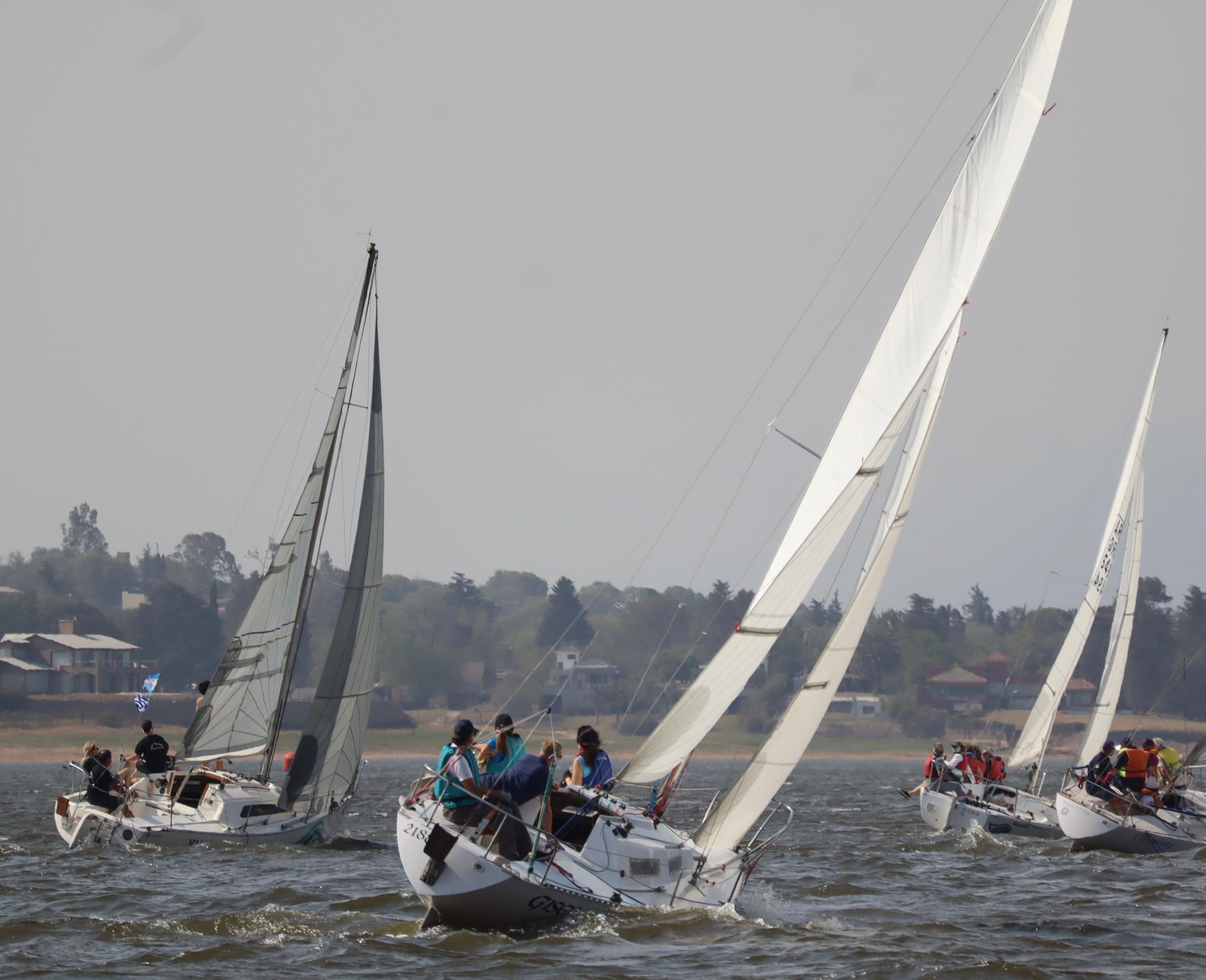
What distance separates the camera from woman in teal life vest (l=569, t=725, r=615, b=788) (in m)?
15.5

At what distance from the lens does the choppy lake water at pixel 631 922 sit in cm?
1327

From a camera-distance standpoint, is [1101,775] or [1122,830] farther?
[1101,775]

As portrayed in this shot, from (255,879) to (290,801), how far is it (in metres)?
5.05

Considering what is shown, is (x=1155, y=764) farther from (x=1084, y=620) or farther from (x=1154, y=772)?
(x=1084, y=620)

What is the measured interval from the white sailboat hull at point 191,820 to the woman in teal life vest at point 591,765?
9.19 metres

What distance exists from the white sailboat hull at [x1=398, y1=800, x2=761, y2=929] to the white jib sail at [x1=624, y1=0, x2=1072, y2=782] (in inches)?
34.9

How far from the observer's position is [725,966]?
43.4 ft

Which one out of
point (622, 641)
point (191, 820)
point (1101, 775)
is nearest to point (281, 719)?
point (191, 820)

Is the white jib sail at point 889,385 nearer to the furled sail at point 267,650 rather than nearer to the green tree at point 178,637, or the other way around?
the furled sail at point 267,650

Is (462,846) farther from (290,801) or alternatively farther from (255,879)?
(290,801)

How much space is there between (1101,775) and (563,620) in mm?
132307

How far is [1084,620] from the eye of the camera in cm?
3300

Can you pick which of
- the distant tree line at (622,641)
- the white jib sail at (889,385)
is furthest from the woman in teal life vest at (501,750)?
the distant tree line at (622,641)

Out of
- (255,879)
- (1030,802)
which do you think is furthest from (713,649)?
(255,879)
